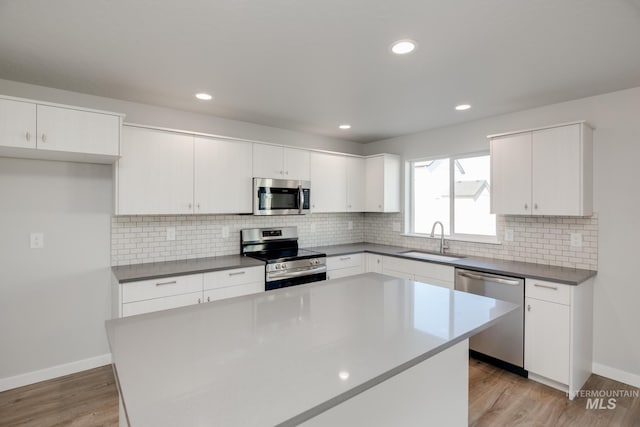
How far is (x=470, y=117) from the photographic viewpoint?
11.6ft

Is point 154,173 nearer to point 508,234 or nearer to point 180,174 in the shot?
point 180,174

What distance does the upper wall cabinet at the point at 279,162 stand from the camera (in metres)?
3.59

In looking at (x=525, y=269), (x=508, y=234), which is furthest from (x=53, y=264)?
(x=508, y=234)

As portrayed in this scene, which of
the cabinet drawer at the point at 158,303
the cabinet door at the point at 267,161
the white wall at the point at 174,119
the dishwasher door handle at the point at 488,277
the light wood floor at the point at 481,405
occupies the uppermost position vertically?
the white wall at the point at 174,119

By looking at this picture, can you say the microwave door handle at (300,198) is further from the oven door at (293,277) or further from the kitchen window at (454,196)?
the kitchen window at (454,196)

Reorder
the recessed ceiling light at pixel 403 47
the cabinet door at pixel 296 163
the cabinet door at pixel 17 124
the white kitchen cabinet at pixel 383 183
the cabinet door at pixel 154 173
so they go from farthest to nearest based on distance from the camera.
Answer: the white kitchen cabinet at pixel 383 183, the cabinet door at pixel 296 163, the cabinet door at pixel 154 173, the cabinet door at pixel 17 124, the recessed ceiling light at pixel 403 47

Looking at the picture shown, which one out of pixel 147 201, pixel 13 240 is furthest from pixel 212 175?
pixel 13 240

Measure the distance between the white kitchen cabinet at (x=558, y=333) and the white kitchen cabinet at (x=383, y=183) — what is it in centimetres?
202

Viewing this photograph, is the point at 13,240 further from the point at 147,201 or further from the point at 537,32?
the point at 537,32

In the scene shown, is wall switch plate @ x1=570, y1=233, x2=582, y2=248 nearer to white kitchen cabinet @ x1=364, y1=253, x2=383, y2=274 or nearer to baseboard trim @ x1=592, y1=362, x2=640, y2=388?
baseboard trim @ x1=592, y1=362, x2=640, y2=388

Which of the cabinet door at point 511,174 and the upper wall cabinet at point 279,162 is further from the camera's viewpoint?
the upper wall cabinet at point 279,162

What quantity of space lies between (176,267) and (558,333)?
3290 millimetres

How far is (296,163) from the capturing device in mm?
3928

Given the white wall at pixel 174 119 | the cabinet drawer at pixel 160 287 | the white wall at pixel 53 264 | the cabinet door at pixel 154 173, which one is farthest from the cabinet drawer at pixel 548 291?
the white wall at pixel 53 264
